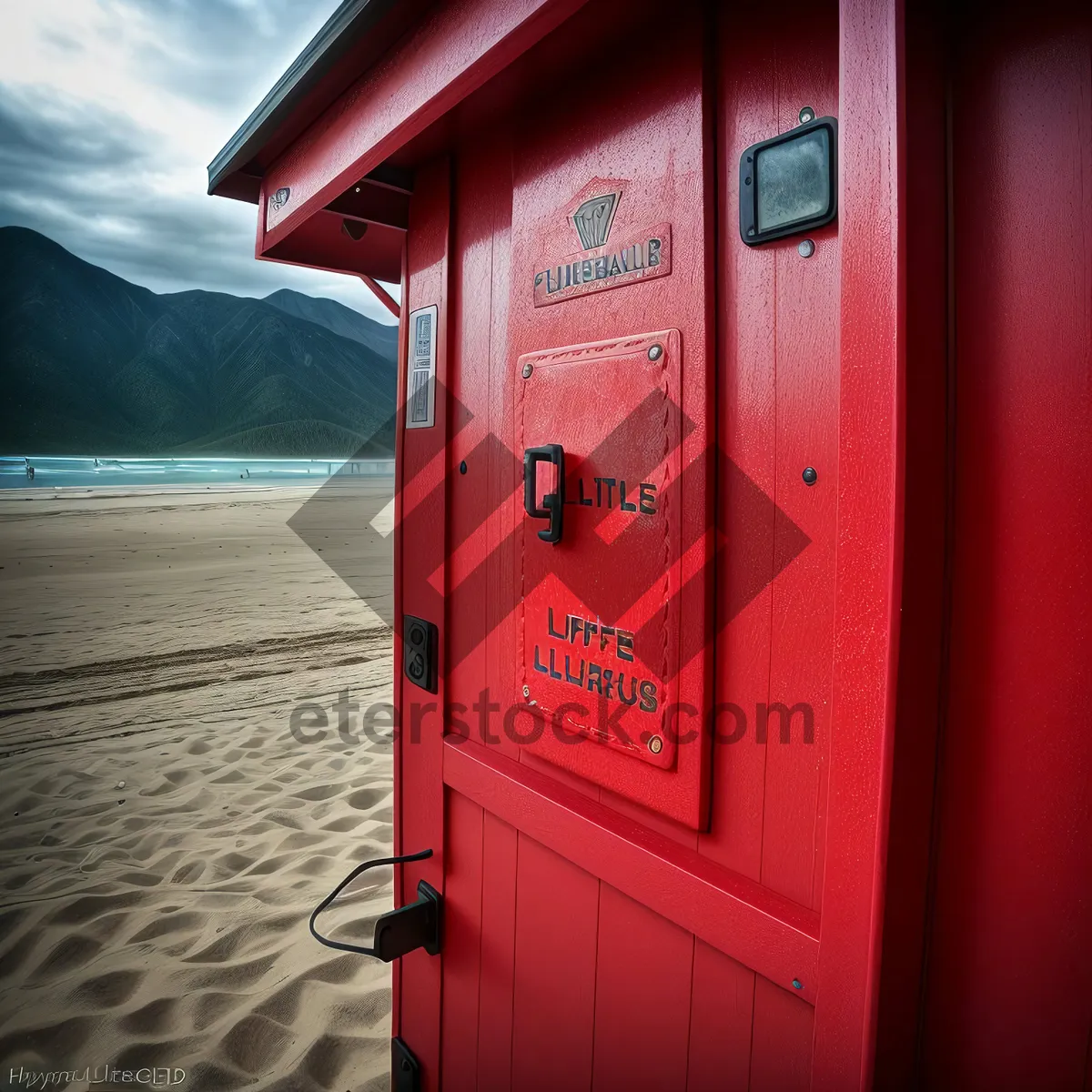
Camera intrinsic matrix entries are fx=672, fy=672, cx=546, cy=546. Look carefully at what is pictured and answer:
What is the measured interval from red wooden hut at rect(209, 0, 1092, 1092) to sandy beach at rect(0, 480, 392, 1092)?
99 cm

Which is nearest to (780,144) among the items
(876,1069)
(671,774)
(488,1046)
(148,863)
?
(671,774)

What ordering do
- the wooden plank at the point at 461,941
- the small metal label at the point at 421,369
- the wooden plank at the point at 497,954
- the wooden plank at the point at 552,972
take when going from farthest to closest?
the small metal label at the point at 421,369 < the wooden plank at the point at 461,941 < the wooden plank at the point at 497,954 < the wooden plank at the point at 552,972

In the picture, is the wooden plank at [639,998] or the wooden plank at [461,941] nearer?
the wooden plank at [639,998]

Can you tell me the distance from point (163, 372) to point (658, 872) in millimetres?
117005

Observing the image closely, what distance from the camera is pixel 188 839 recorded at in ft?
11.1

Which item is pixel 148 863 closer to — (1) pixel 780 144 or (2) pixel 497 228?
(2) pixel 497 228

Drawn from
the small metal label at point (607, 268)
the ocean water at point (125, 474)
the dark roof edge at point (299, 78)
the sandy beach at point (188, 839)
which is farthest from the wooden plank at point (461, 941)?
the ocean water at point (125, 474)

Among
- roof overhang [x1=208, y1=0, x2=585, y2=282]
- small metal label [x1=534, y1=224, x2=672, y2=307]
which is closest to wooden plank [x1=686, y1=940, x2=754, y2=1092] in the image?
small metal label [x1=534, y1=224, x2=672, y2=307]

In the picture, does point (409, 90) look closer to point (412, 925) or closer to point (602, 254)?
point (602, 254)

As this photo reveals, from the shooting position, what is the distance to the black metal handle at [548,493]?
1.29 metres

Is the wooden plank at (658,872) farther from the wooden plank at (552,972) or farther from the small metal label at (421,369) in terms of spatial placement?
the small metal label at (421,369)

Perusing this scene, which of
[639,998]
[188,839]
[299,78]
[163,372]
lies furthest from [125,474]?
[163,372]

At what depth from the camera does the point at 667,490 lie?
1.14 metres

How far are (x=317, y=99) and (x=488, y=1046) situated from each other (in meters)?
2.29
